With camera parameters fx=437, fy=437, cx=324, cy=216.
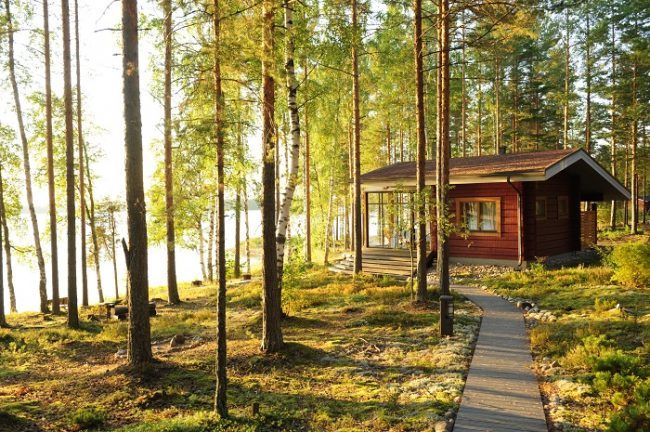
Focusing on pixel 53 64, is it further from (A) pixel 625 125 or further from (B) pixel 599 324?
(A) pixel 625 125

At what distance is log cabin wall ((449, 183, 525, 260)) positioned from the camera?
708 inches

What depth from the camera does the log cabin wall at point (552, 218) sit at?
17.8m

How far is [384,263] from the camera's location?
19688mm

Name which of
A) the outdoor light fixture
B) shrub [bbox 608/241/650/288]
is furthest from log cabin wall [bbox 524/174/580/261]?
the outdoor light fixture

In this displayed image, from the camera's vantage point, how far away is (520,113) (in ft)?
104

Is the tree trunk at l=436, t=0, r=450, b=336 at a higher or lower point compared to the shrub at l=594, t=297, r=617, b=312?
higher

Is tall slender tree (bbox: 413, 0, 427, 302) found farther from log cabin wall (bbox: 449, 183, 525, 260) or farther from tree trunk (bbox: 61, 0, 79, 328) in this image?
tree trunk (bbox: 61, 0, 79, 328)

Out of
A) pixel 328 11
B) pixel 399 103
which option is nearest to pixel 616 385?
pixel 328 11

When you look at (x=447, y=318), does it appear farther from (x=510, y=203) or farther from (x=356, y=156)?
(x=510, y=203)

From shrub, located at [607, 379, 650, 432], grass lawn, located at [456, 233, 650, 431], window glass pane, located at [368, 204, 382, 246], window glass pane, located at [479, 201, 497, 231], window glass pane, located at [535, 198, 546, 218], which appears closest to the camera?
shrub, located at [607, 379, 650, 432]

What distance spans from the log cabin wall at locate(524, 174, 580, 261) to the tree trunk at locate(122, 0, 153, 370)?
1466 cm

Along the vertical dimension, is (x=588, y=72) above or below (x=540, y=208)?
above

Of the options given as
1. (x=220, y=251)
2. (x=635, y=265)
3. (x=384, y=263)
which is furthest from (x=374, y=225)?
(x=220, y=251)

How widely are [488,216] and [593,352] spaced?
11665 millimetres
